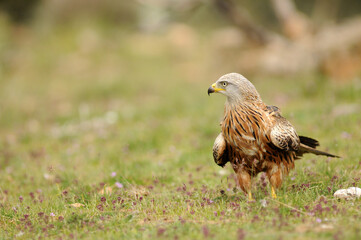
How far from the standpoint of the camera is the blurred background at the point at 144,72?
7.72 meters

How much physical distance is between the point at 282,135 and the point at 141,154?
3.02 m

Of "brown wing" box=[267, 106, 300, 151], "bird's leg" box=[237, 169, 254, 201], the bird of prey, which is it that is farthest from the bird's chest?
"bird's leg" box=[237, 169, 254, 201]

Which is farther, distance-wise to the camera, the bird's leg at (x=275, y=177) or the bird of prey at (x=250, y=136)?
the bird's leg at (x=275, y=177)

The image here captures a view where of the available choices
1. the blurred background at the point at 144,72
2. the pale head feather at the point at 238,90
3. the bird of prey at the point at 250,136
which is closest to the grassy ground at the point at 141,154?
the blurred background at the point at 144,72

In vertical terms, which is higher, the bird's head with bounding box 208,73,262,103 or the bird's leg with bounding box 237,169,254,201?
the bird's head with bounding box 208,73,262,103

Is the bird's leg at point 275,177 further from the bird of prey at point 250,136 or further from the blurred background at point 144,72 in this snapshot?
the blurred background at point 144,72

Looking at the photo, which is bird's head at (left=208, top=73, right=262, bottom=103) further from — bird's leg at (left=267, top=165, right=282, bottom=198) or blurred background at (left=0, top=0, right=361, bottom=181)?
blurred background at (left=0, top=0, right=361, bottom=181)

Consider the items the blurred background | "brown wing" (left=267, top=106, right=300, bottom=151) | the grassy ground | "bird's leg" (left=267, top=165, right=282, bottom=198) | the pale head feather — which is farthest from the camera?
the blurred background

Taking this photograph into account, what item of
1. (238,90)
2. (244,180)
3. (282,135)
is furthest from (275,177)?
(238,90)

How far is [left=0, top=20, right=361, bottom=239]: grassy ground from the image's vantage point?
3725mm

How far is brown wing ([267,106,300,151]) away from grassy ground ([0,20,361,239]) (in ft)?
1.45

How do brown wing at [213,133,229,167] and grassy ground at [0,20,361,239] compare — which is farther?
brown wing at [213,133,229,167]

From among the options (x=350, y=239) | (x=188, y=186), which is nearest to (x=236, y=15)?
(x=188, y=186)

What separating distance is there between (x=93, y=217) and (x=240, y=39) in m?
12.3
